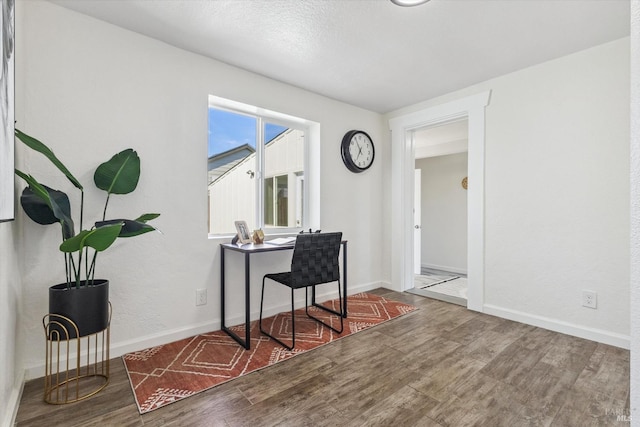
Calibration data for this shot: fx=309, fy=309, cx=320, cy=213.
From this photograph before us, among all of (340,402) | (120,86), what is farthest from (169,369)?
(120,86)

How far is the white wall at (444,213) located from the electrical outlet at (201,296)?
448 centimetres

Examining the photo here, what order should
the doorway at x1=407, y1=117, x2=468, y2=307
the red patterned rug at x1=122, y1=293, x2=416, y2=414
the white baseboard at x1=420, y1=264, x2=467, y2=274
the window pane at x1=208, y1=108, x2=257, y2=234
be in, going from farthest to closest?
the white baseboard at x1=420, y1=264, x2=467, y2=274 < the doorway at x1=407, y1=117, x2=468, y2=307 < the window pane at x1=208, y1=108, x2=257, y2=234 < the red patterned rug at x1=122, y1=293, x2=416, y2=414

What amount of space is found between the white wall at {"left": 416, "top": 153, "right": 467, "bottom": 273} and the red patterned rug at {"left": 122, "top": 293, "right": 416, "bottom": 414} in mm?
3082

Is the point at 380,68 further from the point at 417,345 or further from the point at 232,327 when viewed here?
the point at 232,327

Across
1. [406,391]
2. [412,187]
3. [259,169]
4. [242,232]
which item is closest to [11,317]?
[242,232]

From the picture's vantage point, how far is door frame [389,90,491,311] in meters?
3.09

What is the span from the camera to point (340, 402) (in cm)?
167

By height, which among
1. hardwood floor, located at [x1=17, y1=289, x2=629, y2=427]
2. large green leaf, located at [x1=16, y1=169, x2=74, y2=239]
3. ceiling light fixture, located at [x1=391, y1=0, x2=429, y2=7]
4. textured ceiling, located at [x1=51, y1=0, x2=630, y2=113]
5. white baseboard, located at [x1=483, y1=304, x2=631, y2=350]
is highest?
textured ceiling, located at [x1=51, y1=0, x2=630, y2=113]

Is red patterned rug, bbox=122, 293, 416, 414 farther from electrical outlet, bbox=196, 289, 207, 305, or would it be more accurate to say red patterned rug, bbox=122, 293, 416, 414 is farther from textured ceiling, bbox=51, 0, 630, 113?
textured ceiling, bbox=51, 0, 630, 113

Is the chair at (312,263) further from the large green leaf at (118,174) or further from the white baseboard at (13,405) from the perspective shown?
the white baseboard at (13,405)

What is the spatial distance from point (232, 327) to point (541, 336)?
2.57 metres

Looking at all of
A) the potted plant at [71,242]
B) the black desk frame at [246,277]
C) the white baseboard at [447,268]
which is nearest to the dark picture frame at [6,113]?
the potted plant at [71,242]

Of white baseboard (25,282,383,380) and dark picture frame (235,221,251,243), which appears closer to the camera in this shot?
white baseboard (25,282,383,380)

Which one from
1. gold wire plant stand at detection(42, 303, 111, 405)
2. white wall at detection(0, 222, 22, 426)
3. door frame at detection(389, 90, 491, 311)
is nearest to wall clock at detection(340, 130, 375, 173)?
door frame at detection(389, 90, 491, 311)
